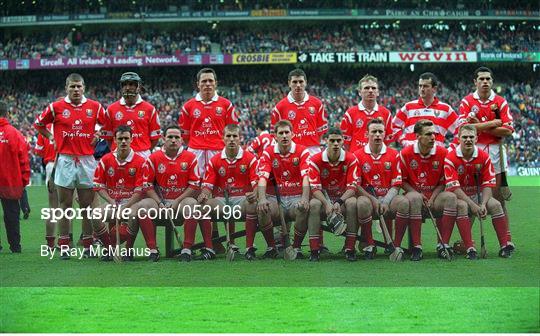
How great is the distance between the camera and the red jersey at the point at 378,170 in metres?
9.20

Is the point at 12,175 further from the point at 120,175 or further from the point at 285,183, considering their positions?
the point at 285,183

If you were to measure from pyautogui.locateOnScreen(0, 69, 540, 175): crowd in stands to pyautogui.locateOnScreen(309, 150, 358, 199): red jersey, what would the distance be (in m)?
28.1

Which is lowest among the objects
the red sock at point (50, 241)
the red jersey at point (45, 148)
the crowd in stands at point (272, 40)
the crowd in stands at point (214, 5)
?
the red sock at point (50, 241)

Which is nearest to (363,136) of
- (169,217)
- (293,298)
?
(169,217)

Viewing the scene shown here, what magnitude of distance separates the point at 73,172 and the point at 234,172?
1842 mm

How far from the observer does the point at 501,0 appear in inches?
1780

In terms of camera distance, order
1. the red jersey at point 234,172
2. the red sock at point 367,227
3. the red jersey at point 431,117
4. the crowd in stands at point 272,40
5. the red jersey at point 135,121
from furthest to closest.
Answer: the crowd in stands at point 272,40 → the red jersey at point 431,117 → the red jersey at point 135,121 → the red jersey at point 234,172 → the red sock at point 367,227

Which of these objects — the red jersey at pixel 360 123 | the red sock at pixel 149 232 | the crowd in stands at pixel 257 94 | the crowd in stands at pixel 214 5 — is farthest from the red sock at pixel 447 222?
the crowd in stands at pixel 214 5

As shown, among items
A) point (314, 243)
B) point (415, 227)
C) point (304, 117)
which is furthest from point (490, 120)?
point (314, 243)

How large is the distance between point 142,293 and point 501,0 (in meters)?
42.1

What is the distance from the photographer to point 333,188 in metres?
9.21

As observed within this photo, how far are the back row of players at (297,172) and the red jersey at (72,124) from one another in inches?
0.5

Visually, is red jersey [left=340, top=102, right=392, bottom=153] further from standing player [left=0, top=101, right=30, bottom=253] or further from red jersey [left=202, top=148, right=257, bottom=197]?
standing player [left=0, top=101, right=30, bottom=253]

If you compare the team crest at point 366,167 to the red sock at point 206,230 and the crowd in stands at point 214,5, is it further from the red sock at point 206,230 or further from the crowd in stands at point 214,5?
the crowd in stands at point 214,5
